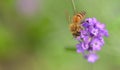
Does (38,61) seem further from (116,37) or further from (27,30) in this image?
(116,37)

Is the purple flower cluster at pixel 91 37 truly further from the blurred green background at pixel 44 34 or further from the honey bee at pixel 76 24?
the blurred green background at pixel 44 34

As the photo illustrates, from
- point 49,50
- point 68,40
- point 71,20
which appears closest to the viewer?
point 71,20

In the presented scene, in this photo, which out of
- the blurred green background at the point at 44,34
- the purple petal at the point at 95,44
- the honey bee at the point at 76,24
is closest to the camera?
the purple petal at the point at 95,44

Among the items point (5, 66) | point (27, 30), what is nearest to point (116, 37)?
point (27, 30)

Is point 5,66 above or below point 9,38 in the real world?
below

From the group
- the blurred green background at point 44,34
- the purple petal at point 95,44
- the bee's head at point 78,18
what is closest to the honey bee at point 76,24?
the bee's head at point 78,18

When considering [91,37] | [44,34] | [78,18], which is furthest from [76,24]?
[44,34]

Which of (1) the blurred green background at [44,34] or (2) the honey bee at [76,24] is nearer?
(2) the honey bee at [76,24]
